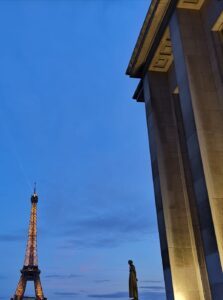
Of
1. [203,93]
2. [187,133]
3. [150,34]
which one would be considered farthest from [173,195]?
[150,34]

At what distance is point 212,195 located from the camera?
17500mm

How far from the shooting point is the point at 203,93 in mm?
19672

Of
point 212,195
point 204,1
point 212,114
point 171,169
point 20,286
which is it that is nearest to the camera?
point 212,195

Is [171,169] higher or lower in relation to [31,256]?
lower

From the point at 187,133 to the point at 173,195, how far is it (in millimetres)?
6307

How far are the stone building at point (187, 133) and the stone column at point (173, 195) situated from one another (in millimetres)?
54

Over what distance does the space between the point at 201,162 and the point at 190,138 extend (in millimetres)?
1684

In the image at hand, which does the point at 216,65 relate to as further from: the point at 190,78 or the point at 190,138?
the point at 190,138

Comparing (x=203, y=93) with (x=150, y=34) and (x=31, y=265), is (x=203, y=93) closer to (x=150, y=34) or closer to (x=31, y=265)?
(x=150, y=34)

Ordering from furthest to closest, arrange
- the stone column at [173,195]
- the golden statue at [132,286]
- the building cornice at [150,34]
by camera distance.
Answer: the building cornice at [150,34] → the stone column at [173,195] → the golden statue at [132,286]

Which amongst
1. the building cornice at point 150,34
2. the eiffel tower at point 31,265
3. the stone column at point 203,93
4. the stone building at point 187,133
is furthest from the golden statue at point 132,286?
the eiffel tower at point 31,265

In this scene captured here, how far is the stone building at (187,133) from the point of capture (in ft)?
58.6

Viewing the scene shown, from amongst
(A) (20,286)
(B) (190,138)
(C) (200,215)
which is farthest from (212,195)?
(A) (20,286)

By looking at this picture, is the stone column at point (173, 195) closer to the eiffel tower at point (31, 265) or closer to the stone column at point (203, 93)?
the stone column at point (203, 93)
